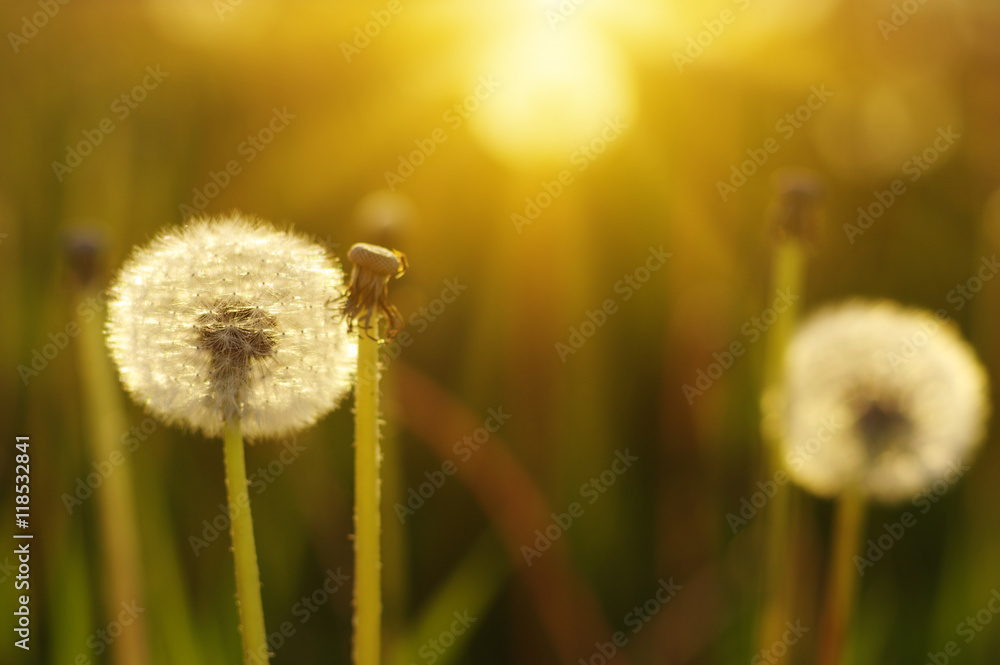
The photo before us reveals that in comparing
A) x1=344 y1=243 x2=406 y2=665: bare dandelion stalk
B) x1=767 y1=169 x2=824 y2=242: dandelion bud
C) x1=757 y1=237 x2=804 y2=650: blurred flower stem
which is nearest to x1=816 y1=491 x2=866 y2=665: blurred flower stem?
x1=757 y1=237 x2=804 y2=650: blurred flower stem

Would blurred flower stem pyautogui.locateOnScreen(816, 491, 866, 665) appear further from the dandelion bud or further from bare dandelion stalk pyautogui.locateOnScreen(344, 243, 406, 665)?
bare dandelion stalk pyautogui.locateOnScreen(344, 243, 406, 665)

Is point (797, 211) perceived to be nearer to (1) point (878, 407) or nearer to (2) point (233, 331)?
(1) point (878, 407)

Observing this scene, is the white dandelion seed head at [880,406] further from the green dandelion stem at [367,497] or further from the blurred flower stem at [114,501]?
the blurred flower stem at [114,501]

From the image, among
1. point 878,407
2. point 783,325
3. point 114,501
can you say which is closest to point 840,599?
point 783,325

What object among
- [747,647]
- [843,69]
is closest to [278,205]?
[747,647]

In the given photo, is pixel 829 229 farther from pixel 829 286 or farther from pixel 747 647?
pixel 747 647
